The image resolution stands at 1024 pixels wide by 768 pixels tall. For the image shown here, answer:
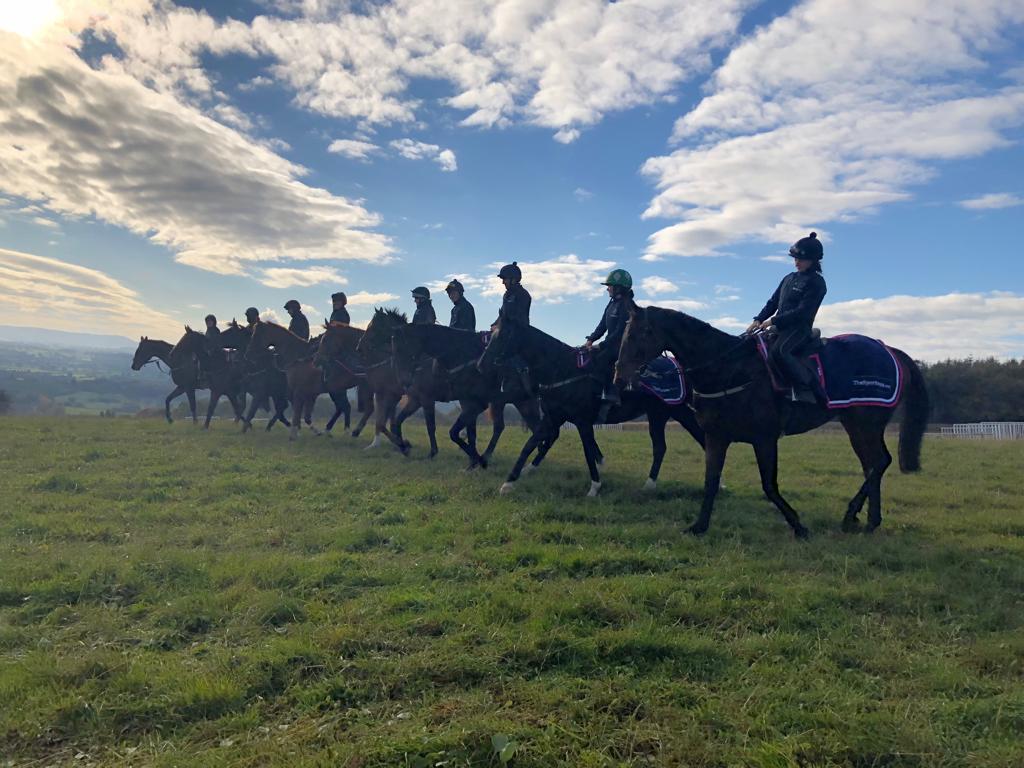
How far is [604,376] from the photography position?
10602mm

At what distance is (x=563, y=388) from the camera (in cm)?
1064

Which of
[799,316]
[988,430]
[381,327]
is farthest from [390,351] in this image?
[988,430]

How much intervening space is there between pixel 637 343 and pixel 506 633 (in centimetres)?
415

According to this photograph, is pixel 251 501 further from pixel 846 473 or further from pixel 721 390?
pixel 846 473

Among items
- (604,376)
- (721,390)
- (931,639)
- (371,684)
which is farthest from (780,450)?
(371,684)

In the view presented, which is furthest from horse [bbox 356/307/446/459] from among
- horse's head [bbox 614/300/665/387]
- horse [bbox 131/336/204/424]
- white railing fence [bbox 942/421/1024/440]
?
white railing fence [bbox 942/421/1024/440]

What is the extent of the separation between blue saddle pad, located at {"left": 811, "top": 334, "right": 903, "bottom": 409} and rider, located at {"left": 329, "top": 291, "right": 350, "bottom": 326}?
1341cm

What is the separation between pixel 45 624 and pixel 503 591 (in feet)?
12.1

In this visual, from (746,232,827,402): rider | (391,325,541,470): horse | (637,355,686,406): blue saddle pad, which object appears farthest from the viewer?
(391,325,541,470): horse

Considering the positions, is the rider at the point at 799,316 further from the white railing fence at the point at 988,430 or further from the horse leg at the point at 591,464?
the white railing fence at the point at 988,430

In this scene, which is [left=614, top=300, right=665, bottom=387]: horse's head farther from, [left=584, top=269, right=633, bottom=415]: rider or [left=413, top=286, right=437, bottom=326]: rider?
[left=413, top=286, right=437, bottom=326]: rider

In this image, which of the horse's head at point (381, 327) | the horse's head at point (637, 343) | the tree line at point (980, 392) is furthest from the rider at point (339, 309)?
the tree line at point (980, 392)

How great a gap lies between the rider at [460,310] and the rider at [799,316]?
7089 mm

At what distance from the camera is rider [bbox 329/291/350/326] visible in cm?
1850
